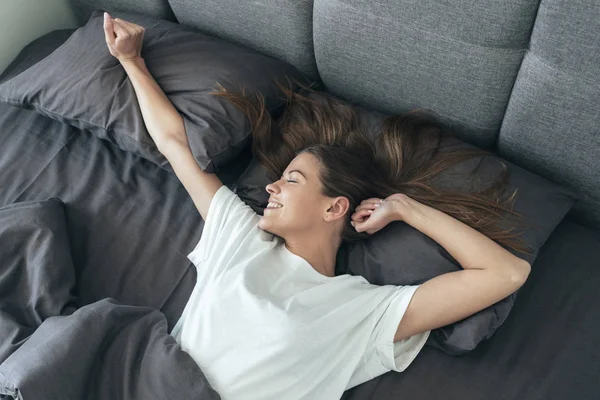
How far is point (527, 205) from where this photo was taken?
1274 mm

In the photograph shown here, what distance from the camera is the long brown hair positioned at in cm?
126

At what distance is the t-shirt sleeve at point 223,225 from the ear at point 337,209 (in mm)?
174

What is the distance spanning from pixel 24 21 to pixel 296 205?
4.25 feet

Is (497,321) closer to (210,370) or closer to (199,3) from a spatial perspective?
(210,370)

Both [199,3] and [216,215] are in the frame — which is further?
[199,3]

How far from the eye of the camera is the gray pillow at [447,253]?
3.84 feet

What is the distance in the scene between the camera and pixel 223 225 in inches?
51.6

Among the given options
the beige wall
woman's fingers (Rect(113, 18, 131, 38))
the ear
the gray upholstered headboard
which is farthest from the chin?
the beige wall

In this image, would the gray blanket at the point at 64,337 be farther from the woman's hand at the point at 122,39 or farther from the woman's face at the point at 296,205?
the woman's hand at the point at 122,39

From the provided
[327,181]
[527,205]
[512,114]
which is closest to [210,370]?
[327,181]

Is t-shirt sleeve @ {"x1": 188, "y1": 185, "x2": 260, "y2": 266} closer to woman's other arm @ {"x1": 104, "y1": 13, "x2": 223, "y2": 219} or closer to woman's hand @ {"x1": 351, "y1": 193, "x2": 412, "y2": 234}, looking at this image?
woman's other arm @ {"x1": 104, "y1": 13, "x2": 223, "y2": 219}

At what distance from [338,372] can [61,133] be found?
105 cm

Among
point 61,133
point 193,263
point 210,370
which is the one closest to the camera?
point 210,370

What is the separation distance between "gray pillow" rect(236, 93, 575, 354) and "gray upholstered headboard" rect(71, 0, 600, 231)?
8 cm
